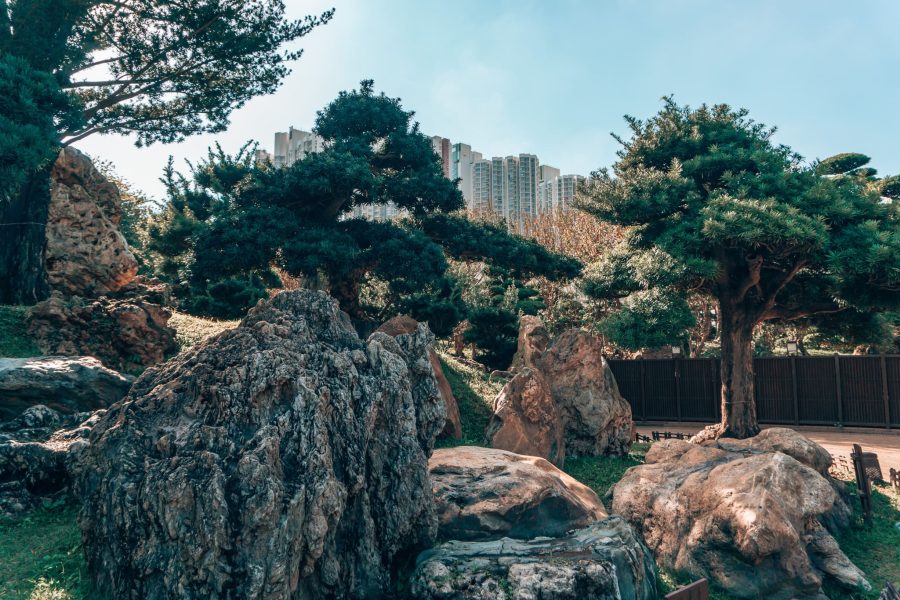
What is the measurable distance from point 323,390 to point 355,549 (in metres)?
1.50

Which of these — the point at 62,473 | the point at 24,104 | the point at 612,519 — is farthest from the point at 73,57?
the point at 612,519

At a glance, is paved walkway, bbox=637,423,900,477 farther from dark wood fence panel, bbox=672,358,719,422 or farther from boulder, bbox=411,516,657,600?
boulder, bbox=411,516,657,600

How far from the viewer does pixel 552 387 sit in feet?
42.5

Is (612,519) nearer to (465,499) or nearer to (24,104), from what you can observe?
(465,499)

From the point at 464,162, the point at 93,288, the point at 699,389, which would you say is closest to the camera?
the point at 93,288

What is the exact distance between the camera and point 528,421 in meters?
11.2

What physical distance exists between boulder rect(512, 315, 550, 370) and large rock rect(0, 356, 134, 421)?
31.7 feet

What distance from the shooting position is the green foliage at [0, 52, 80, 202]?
9438mm

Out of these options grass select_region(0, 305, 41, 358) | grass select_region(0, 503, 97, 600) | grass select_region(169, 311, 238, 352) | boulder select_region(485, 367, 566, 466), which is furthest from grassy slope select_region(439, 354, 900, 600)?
grass select_region(0, 305, 41, 358)

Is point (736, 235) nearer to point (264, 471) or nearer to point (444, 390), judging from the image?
point (444, 390)

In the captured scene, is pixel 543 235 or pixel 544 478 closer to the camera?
pixel 544 478

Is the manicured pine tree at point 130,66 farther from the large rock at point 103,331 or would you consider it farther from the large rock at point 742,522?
the large rock at point 742,522

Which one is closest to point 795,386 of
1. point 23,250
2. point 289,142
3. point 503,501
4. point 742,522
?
point 742,522

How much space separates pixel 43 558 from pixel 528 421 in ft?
24.9
